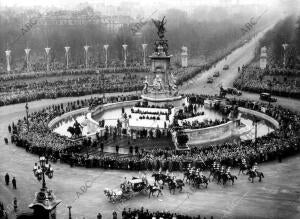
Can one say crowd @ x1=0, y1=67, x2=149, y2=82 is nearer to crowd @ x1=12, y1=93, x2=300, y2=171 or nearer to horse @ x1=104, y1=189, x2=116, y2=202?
crowd @ x1=12, y1=93, x2=300, y2=171

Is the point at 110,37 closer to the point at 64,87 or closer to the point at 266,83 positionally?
the point at 64,87

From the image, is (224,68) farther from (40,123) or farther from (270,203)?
(270,203)

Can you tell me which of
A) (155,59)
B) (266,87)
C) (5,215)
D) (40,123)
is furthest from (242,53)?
(5,215)

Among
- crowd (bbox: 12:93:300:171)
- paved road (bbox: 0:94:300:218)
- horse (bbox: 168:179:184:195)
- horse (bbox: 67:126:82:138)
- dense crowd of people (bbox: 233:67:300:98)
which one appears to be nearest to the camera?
paved road (bbox: 0:94:300:218)

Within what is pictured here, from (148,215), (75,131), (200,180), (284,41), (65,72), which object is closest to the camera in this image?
(148,215)

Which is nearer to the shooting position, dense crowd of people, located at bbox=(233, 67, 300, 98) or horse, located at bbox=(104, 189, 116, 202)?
horse, located at bbox=(104, 189, 116, 202)

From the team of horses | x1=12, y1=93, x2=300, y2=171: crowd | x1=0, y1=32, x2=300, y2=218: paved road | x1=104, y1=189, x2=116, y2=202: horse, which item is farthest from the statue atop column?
x1=104, y1=189, x2=116, y2=202: horse

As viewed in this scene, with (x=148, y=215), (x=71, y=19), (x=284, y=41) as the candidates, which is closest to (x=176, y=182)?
(x=148, y=215)
